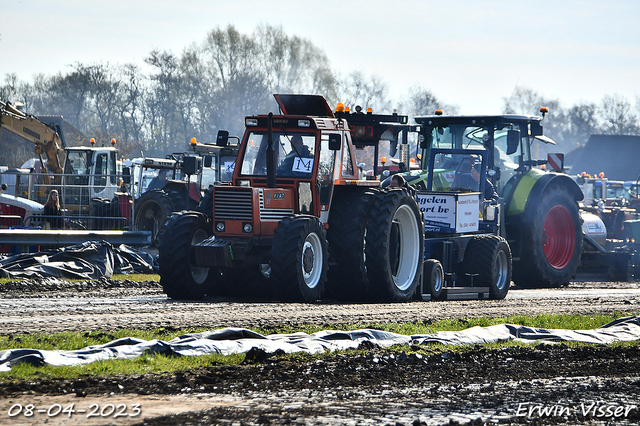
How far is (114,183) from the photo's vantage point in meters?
25.7

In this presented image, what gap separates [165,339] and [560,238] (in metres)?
12.1

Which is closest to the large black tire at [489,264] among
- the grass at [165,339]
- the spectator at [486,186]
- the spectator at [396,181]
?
the spectator at [486,186]

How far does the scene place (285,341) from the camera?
697cm

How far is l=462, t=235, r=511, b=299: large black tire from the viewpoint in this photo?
538 inches

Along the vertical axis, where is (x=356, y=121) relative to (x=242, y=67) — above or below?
below

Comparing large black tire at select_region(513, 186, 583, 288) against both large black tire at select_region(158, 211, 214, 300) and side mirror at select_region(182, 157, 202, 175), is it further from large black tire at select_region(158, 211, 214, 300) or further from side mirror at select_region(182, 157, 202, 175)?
large black tire at select_region(158, 211, 214, 300)

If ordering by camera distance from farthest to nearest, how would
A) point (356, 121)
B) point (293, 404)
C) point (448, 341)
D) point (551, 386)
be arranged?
point (356, 121) → point (448, 341) → point (551, 386) → point (293, 404)

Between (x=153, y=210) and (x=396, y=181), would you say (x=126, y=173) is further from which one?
(x=396, y=181)

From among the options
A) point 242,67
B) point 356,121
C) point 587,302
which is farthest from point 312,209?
point 242,67

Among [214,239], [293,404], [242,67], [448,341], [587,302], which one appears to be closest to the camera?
[293,404]

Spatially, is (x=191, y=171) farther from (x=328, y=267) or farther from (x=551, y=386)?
(x=551, y=386)

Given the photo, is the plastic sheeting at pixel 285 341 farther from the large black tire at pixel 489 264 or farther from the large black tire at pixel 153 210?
the large black tire at pixel 153 210

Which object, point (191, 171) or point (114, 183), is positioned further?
point (114, 183)

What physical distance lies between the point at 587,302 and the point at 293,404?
30.0ft
